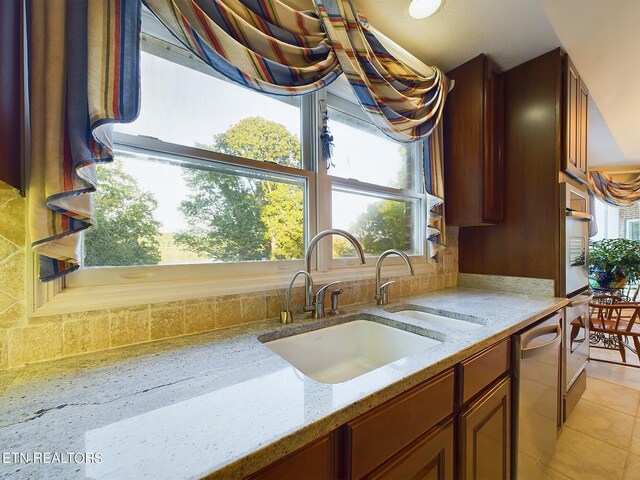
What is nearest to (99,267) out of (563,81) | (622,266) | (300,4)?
(300,4)

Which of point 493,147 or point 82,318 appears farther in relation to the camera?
point 493,147

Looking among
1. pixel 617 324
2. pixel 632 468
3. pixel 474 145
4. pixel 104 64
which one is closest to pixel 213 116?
pixel 104 64

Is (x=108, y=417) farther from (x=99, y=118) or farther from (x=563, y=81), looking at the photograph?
(x=563, y=81)

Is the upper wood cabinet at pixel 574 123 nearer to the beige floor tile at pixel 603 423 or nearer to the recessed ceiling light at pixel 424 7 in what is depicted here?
the recessed ceiling light at pixel 424 7

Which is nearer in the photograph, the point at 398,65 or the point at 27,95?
the point at 27,95

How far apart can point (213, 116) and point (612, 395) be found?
3.21 m

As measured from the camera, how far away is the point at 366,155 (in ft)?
5.21

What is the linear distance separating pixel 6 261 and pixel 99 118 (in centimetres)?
43

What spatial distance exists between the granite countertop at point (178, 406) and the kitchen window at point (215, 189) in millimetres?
227

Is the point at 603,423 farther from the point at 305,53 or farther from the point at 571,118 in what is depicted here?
the point at 305,53

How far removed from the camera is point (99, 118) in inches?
24.7

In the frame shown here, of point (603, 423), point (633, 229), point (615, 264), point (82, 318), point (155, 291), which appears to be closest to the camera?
point (82, 318)

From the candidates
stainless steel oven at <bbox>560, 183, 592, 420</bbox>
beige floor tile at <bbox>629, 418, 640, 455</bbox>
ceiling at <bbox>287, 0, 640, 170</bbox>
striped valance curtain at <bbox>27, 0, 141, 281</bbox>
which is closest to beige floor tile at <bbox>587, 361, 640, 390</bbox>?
stainless steel oven at <bbox>560, 183, 592, 420</bbox>

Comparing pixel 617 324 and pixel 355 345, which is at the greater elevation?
pixel 355 345
